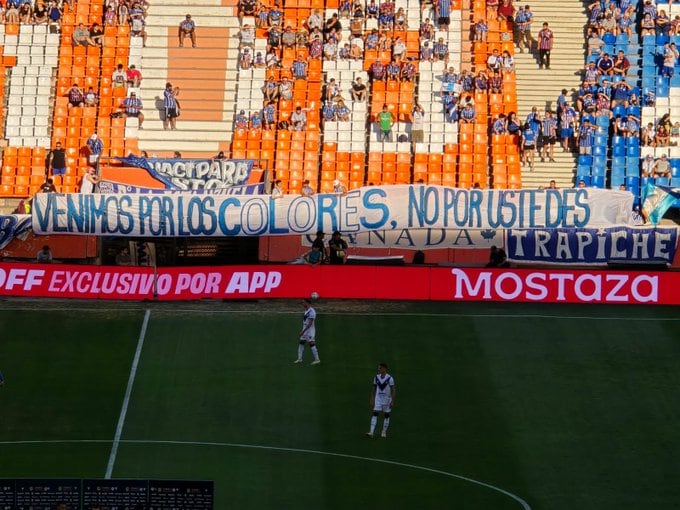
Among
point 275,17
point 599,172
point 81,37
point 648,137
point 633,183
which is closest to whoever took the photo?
point 633,183

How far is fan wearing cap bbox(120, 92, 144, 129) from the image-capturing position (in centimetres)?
5722

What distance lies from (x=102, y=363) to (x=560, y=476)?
13.1 metres

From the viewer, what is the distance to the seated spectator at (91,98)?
57.8 metres

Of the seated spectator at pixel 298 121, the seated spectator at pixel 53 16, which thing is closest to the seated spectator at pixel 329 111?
the seated spectator at pixel 298 121

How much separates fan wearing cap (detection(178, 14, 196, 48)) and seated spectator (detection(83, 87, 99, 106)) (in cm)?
403

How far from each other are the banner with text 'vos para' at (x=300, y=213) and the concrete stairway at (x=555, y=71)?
7410 millimetres

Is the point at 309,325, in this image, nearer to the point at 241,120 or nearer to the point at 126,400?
the point at 126,400

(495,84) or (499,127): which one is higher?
(495,84)

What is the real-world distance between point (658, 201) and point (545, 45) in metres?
8.69

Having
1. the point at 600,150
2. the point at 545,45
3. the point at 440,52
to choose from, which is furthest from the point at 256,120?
the point at 600,150

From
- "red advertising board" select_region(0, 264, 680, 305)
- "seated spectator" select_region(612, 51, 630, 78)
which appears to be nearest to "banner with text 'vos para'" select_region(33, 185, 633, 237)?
"red advertising board" select_region(0, 264, 680, 305)

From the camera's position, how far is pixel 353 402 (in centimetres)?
3734

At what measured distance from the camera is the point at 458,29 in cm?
5944

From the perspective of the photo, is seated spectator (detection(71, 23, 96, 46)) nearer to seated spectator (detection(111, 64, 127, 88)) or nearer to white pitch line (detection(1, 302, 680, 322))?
seated spectator (detection(111, 64, 127, 88))
